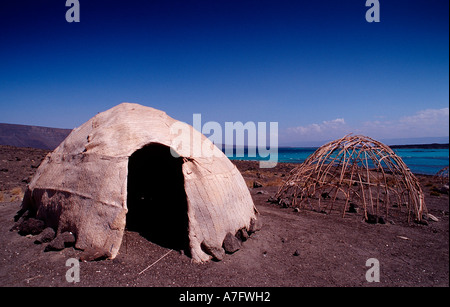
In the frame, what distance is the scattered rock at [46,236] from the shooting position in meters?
5.06

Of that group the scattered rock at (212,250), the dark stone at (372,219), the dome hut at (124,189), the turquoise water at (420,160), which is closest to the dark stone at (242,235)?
the dome hut at (124,189)

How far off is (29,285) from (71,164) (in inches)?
98.2

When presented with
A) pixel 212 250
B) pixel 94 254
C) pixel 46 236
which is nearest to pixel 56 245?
pixel 46 236

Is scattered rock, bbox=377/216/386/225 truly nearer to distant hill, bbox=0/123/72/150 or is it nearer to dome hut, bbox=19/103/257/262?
dome hut, bbox=19/103/257/262

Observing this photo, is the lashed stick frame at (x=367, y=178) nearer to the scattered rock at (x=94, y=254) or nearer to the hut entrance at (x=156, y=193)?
the hut entrance at (x=156, y=193)

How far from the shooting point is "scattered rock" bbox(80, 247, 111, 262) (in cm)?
441

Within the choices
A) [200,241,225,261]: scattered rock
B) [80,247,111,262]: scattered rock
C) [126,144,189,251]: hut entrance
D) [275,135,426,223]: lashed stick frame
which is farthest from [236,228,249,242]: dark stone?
[275,135,426,223]: lashed stick frame

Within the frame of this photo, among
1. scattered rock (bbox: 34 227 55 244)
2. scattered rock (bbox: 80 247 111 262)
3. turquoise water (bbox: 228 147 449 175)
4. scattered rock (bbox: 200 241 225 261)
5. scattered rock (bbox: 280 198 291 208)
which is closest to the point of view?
scattered rock (bbox: 80 247 111 262)

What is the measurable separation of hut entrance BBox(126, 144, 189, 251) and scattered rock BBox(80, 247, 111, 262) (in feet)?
4.68

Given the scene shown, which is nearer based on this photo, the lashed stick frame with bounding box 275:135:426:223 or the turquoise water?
the lashed stick frame with bounding box 275:135:426:223

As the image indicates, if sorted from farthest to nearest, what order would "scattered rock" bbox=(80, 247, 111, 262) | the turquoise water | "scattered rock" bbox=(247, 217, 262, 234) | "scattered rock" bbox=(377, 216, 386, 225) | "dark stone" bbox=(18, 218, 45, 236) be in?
the turquoise water
"scattered rock" bbox=(377, 216, 386, 225)
"scattered rock" bbox=(247, 217, 262, 234)
"dark stone" bbox=(18, 218, 45, 236)
"scattered rock" bbox=(80, 247, 111, 262)

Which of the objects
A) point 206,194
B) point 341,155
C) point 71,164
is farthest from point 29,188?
point 341,155

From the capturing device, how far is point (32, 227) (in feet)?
18.0
